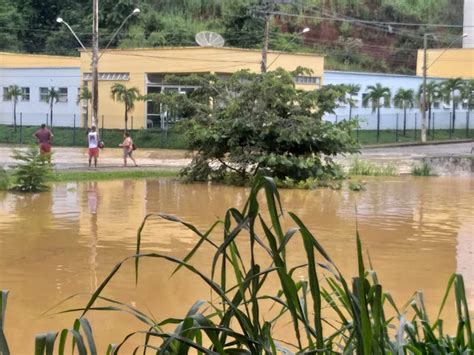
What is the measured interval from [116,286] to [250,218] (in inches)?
277

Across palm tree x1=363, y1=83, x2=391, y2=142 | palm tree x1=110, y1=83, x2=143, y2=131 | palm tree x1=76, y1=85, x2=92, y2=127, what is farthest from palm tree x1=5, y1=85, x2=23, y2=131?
palm tree x1=363, y1=83, x2=391, y2=142

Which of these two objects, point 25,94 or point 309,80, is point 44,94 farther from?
point 309,80

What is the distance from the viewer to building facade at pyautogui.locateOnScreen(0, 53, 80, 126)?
53.7 m

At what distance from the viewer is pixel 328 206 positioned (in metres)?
19.2

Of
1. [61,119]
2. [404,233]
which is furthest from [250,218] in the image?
[61,119]

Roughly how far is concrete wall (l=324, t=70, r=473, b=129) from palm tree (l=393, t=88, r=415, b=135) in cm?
143

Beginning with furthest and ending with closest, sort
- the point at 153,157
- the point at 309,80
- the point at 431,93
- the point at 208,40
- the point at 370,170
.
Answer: the point at 431,93 → the point at 309,80 → the point at 208,40 → the point at 153,157 → the point at 370,170

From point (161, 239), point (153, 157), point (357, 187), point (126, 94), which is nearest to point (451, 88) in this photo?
point (126, 94)

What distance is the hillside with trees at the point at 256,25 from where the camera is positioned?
66.9 meters

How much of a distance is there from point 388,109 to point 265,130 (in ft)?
117

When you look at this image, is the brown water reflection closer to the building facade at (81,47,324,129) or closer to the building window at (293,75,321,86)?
the building facade at (81,47,324,129)

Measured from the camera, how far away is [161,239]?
13.5 metres

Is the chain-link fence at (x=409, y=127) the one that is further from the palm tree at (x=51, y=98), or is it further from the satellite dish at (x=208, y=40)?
the palm tree at (x=51, y=98)

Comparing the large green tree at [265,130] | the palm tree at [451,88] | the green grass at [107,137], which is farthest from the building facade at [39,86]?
the large green tree at [265,130]
